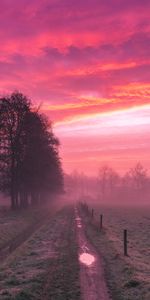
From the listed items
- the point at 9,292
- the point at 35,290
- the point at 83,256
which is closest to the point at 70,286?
the point at 35,290

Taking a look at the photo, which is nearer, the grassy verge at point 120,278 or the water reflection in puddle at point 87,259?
the grassy verge at point 120,278

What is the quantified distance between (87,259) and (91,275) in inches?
165

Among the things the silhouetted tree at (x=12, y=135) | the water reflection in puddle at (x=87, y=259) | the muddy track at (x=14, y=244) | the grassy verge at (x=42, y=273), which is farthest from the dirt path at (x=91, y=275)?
the silhouetted tree at (x=12, y=135)

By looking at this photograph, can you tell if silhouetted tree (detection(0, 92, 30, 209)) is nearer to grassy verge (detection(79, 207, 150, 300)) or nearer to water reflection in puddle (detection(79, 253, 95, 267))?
grassy verge (detection(79, 207, 150, 300))

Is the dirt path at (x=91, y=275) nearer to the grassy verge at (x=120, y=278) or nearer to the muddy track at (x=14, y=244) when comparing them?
the grassy verge at (x=120, y=278)

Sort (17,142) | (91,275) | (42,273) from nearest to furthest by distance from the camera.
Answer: (91,275)
(42,273)
(17,142)

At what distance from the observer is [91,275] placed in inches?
684

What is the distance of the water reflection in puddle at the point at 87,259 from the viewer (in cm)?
2034

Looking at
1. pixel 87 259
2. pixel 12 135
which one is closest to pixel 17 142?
pixel 12 135

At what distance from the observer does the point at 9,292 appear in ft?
47.2

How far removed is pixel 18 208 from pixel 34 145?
9937mm

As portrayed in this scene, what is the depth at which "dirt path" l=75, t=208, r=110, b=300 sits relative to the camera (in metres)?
14.1

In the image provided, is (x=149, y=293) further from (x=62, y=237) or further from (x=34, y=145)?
(x=34, y=145)

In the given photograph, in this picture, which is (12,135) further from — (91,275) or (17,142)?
(91,275)
